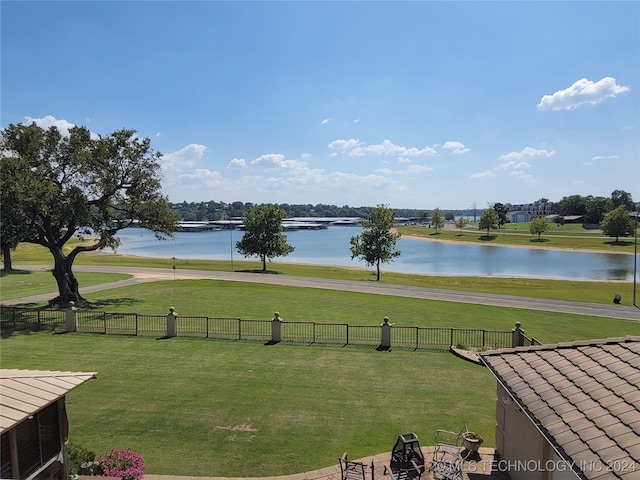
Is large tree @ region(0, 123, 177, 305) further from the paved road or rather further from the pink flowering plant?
the pink flowering plant

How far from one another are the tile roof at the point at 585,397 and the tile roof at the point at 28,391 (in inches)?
301

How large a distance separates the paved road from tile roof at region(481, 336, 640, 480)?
78.5 ft

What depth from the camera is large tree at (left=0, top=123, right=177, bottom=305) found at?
27047mm

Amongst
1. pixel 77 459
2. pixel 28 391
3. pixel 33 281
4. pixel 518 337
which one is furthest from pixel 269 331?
pixel 33 281

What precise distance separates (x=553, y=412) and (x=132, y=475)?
26.9 ft

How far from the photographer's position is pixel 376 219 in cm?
5391

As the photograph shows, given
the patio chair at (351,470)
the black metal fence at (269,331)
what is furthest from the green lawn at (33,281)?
the patio chair at (351,470)

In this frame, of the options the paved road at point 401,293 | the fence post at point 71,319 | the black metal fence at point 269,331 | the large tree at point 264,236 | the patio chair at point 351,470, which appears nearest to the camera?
the patio chair at point 351,470

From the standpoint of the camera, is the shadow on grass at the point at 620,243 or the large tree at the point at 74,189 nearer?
the large tree at the point at 74,189

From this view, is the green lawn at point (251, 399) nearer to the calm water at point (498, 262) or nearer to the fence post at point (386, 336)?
the fence post at point (386, 336)

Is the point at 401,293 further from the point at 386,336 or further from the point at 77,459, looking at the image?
the point at 77,459

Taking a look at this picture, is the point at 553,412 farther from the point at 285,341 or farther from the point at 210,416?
the point at 285,341

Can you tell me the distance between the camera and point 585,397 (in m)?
7.14

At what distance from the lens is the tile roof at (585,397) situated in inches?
219
